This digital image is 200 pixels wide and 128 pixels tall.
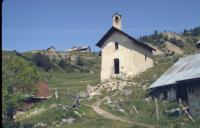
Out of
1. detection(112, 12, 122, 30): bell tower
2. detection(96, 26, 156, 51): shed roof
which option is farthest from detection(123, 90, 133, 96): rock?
detection(112, 12, 122, 30): bell tower

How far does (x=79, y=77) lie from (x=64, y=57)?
25.8 metres

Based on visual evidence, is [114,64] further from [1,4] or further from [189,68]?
[1,4]

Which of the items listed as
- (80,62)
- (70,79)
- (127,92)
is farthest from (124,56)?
(80,62)

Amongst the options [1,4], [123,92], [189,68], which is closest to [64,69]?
[123,92]

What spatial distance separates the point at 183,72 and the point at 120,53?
1719 centimetres

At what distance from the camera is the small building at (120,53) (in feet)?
175

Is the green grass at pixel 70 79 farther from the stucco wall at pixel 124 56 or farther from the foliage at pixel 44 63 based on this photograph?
the stucco wall at pixel 124 56

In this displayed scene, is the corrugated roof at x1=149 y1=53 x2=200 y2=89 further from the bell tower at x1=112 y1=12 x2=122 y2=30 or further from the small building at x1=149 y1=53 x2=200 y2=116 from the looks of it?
the bell tower at x1=112 y1=12 x2=122 y2=30

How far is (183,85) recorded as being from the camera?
36.8m

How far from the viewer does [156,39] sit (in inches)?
4031

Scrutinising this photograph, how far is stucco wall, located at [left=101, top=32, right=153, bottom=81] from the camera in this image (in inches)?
2097

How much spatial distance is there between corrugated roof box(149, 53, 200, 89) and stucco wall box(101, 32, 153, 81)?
10.2 m

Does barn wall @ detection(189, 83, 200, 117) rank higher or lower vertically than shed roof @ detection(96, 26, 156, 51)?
lower

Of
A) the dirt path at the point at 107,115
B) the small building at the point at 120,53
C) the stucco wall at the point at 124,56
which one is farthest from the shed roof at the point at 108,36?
the dirt path at the point at 107,115
